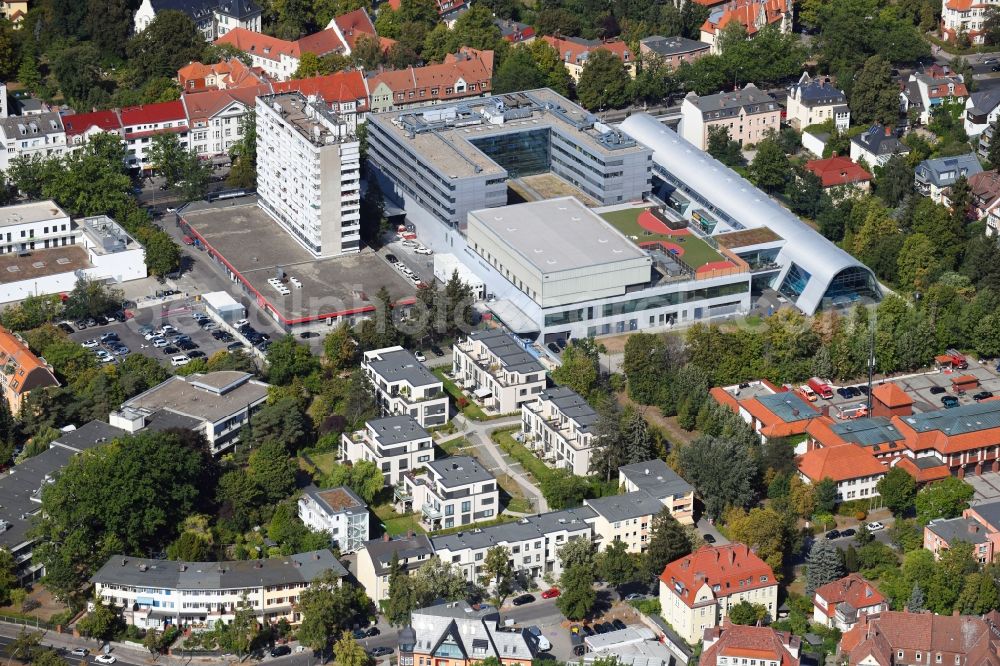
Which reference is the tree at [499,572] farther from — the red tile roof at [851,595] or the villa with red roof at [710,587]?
the red tile roof at [851,595]

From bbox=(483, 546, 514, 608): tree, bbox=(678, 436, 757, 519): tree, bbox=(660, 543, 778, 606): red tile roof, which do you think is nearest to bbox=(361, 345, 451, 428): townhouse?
bbox=(483, 546, 514, 608): tree

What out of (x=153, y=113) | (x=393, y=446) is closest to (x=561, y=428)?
(x=393, y=446)

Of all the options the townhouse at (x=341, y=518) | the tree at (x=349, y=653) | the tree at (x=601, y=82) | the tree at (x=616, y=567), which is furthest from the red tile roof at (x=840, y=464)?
the tree at (x=601, y=82)

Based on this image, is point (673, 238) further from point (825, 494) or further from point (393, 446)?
point (393, 446)

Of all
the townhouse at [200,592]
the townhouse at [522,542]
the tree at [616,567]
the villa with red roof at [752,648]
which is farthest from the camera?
the townhouse at [522,542]

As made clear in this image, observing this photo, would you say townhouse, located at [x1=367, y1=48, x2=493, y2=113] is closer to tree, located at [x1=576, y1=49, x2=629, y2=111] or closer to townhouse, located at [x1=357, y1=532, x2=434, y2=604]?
tree, located at [x1=576, y1=49, x2=629, y2=111]

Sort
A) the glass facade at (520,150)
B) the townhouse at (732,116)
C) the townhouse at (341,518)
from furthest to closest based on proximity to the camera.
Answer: the townhouse at (732,116), the glass facade at (520,150), the townhouse at (341,518)
